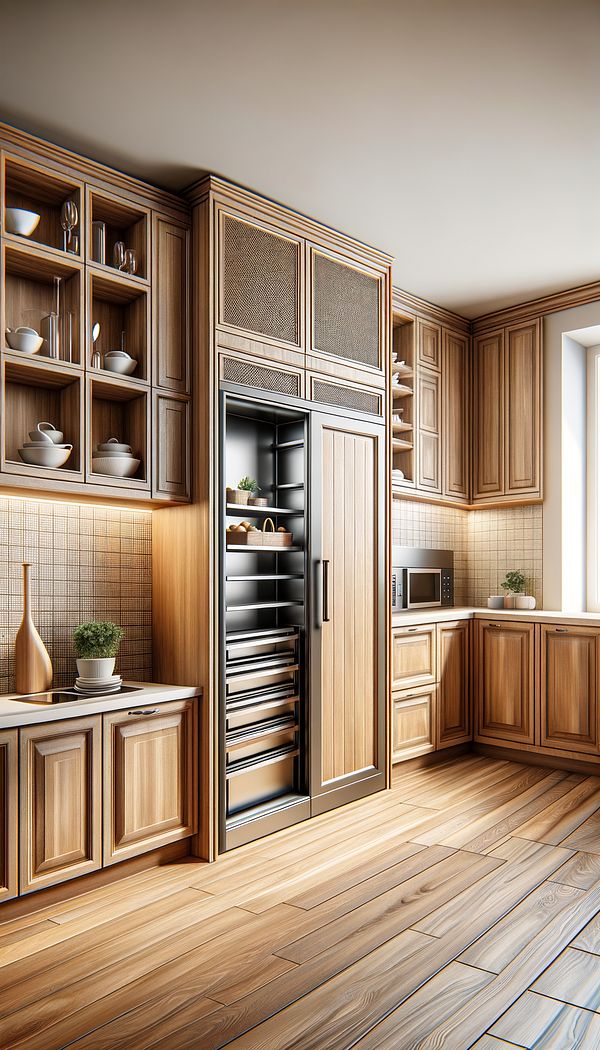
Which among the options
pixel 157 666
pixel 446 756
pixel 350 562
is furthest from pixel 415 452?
pixel 157 666

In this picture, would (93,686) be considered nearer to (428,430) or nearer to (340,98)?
(340,98)

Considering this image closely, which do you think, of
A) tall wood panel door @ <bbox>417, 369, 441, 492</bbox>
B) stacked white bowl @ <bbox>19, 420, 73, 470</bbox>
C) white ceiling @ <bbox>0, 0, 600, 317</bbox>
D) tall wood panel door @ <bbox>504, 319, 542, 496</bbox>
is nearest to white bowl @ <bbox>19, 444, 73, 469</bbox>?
stacked white bowl @ <bbox>19, 420, 73, 470</bbox>

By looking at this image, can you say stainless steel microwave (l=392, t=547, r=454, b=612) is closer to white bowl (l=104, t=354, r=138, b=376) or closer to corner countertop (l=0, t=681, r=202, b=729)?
corner countertop (l=0, t=681, r=202, b=729)

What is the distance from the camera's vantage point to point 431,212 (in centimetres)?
358

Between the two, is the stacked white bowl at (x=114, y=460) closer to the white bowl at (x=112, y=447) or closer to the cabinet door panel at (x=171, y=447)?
the white bowl at (x=112, y=447)

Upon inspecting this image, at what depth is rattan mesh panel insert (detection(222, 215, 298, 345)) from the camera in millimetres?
3227

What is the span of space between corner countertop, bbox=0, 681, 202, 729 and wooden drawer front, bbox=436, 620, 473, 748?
1.96 meters

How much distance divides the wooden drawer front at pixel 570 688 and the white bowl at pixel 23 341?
3213 mm

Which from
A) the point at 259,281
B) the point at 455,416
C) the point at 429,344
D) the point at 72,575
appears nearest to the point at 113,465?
the point at 72,575

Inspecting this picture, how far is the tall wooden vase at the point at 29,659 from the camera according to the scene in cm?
289

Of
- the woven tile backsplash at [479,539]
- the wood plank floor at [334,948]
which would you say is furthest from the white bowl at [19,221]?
the woven tile backsplash at [479,539]

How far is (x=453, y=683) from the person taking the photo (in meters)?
4.68

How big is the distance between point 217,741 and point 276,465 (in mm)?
1383

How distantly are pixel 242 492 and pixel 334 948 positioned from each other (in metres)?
1.80
